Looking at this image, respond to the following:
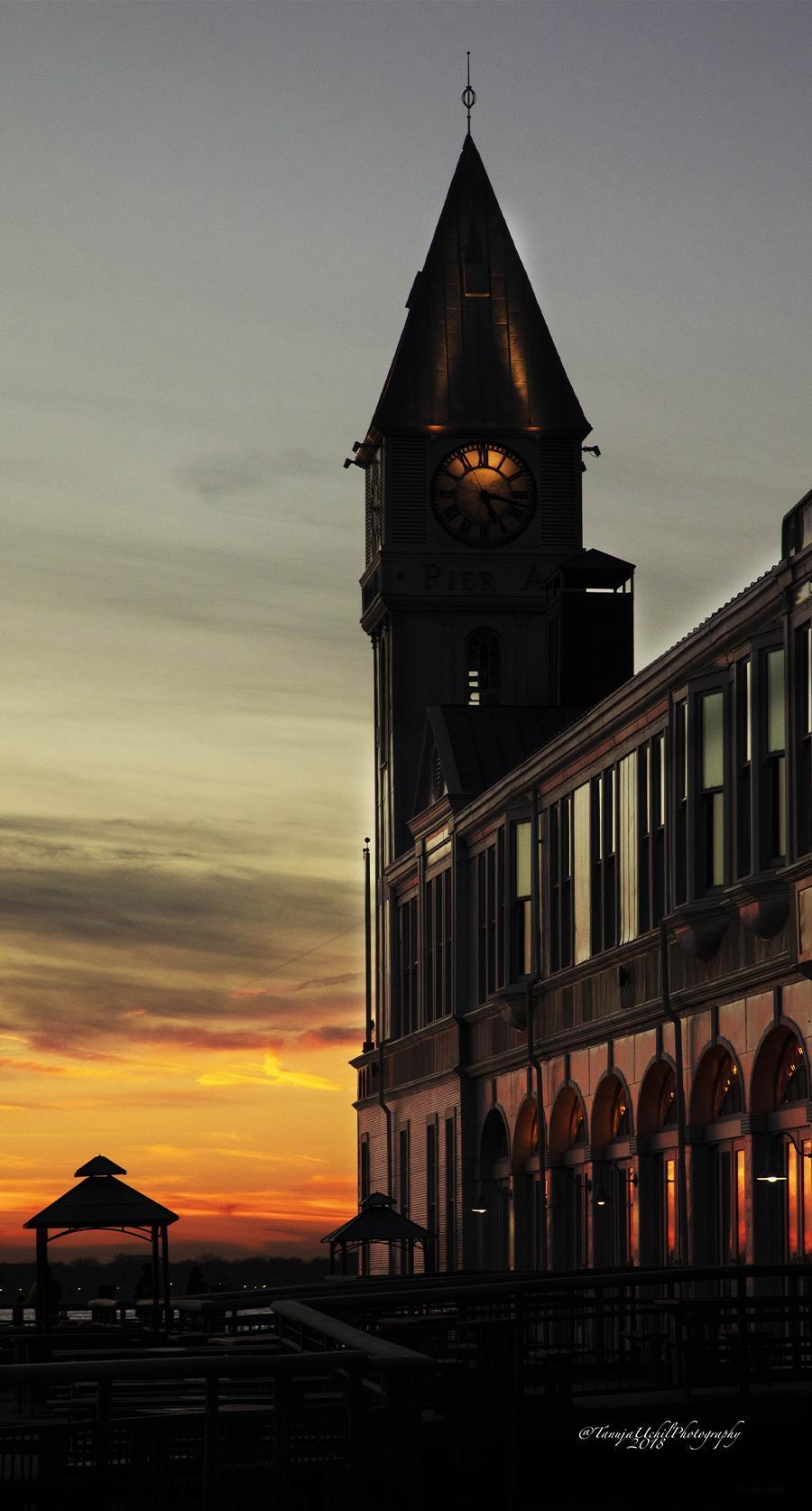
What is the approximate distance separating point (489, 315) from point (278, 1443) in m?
69.2

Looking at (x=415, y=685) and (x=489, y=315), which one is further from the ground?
(x=489, y=315)

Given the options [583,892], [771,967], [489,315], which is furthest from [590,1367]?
[489,315]

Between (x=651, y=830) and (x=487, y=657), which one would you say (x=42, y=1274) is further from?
(x=487, y=657)

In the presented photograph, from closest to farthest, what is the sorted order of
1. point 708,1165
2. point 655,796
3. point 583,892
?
1. point 708,1165
2. point 655,796
3. point 583,892

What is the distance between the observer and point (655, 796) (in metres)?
39.7

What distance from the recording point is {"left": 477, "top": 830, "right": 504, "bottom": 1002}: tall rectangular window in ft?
170

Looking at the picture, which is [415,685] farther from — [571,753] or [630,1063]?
[630,1063]

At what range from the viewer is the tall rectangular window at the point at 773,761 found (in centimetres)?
3316

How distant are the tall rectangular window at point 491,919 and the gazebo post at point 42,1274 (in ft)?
53.1

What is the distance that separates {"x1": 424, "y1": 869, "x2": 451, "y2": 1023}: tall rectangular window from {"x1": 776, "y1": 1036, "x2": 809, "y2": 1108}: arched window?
23.1 m

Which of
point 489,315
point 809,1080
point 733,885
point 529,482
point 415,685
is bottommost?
point 809,1080

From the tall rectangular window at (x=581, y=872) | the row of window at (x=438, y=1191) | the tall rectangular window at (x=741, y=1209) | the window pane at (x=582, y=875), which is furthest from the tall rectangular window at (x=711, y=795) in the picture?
the row of window at (x=438, y=1191)

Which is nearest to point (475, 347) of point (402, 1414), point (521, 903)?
point (521, 903)

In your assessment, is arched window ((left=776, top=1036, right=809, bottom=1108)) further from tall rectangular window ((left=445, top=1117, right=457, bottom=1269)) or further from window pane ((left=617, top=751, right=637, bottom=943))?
tall rectangular window ((left=445, top=1117, right=457, bottom=1269))
